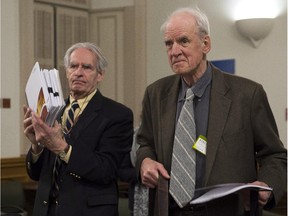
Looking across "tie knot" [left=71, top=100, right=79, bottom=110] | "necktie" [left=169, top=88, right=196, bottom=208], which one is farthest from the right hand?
"necktie" [left=169, top=88, right=196, bottom=208]

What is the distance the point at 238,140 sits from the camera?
2.15m

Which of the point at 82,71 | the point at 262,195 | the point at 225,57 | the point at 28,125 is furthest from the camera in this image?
the point at 225,57

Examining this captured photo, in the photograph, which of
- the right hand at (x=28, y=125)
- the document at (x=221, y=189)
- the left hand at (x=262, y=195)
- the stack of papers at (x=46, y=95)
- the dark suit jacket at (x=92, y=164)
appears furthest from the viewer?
the dark suit jacket at (x=92, y=164)

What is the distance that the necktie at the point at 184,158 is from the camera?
214 centimetres

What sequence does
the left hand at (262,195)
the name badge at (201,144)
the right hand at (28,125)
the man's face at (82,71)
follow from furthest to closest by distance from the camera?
the man's face at (82,71)
the right hand at (28,125)
the name badge at (201,144)
the left hand at (262,195)

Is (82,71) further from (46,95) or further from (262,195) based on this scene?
(262,195)

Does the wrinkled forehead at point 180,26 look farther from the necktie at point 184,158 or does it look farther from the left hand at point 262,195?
the left hand at point 262,195

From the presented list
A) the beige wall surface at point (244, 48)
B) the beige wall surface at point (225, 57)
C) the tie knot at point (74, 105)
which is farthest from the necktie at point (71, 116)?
the beige wall surface at point (244, 48)

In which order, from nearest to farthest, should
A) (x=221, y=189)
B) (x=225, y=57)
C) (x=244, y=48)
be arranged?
(x=221, y=189)
(x=244, y=48)
(x=225, y=57)

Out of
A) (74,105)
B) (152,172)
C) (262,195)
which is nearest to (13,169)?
(74,105)

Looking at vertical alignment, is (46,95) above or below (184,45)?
below

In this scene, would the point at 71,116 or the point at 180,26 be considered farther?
the point at 71,116

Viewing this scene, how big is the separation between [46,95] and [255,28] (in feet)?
13.5

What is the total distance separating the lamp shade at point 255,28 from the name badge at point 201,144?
3.97 metres
